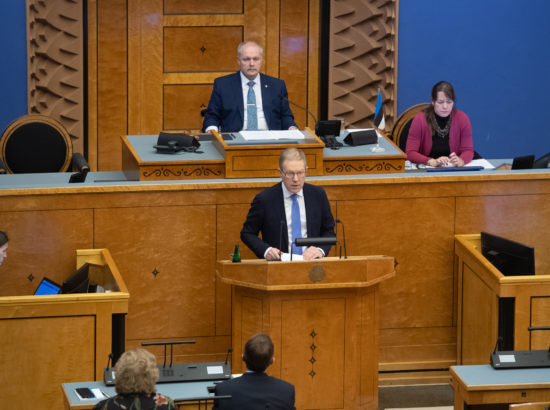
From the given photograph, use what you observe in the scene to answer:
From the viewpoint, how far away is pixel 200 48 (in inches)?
375

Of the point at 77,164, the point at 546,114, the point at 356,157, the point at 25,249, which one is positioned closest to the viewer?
the point at 25,249

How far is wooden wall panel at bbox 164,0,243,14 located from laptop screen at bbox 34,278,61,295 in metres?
3.96

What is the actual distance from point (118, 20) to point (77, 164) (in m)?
2.16

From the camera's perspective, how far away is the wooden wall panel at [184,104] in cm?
960

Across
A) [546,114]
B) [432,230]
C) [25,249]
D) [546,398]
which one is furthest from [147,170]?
[546,114]

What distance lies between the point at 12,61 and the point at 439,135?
3.80 metres

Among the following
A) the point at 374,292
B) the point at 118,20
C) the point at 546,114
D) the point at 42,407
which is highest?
the point at 118,20

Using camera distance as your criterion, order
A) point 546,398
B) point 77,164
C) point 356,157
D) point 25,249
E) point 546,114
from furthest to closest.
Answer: point 546,114
point 77,164
point 356,157
point 25,249
point 546,398

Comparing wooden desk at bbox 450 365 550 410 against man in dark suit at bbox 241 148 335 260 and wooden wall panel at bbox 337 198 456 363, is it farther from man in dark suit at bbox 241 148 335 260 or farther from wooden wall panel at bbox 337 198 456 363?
wooden wall panel at bbox 337 198 456 363

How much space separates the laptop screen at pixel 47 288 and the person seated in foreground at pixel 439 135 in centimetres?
259

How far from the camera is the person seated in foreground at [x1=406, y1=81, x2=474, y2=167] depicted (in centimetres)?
744

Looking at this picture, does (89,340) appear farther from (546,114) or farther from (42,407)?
(546,114)

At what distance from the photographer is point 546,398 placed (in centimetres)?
509

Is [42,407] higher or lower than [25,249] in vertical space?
lower
